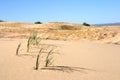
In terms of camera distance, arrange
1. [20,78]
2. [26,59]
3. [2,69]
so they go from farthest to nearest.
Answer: [26,59], [2,69], [20,78]

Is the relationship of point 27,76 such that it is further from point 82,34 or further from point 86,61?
point 82,34

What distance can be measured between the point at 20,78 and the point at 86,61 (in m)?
2.13

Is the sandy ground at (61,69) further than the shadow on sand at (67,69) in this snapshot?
No

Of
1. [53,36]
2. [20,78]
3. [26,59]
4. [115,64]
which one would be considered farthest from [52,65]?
[53,36]

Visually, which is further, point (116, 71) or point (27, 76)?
point (116, 71)

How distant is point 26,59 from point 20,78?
1550 mm

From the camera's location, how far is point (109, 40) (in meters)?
12.0

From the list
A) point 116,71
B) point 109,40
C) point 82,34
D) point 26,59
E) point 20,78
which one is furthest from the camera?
point 82,34

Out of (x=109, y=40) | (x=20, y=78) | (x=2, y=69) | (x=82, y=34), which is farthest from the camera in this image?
(x=82, y=34)

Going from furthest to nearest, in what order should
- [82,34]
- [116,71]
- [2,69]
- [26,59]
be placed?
[82,34] < [26,59] < [116,71] < [2,69]

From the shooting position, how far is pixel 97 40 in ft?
40.8

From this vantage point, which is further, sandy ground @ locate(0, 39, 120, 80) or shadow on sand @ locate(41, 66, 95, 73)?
shadow on sand @ locate(41, 66, 95, 73)

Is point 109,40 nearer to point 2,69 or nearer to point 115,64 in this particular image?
point 115,64

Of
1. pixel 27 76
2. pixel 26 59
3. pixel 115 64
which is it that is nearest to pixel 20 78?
pixel 27 76
